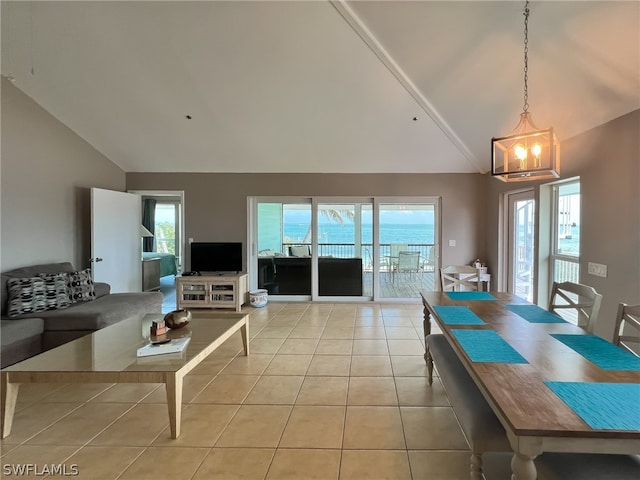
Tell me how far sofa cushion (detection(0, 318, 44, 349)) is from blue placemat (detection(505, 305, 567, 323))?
427 cm

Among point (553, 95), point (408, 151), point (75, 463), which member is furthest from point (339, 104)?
point (75, 463)

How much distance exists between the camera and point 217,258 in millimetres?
5809

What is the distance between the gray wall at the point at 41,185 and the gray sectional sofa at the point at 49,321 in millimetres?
470

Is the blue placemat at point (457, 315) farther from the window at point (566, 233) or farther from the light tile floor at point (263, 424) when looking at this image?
the window at point (566, 233)

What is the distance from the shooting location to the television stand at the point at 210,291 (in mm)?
5570

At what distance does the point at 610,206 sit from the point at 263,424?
337 cm

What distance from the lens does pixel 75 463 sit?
1999 millimetres

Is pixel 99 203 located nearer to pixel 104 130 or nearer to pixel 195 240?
pixel 104 130

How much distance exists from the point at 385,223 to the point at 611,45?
156 inches

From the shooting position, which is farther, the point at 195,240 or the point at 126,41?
the point at 195,240

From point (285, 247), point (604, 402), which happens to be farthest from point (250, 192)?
point (604, 402)

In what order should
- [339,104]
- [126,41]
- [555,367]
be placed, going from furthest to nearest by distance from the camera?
[339,104]
[126,41]
[555,367]

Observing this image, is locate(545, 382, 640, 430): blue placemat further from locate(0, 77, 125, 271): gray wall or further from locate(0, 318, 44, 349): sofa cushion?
locate(0, 77, 125, 271): gray wall

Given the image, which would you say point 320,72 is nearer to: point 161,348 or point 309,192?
point 309,192
